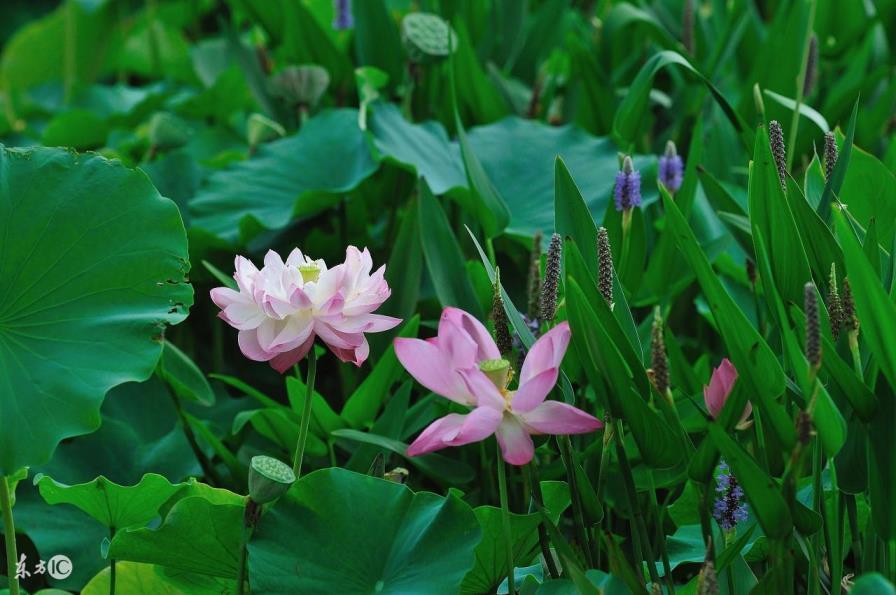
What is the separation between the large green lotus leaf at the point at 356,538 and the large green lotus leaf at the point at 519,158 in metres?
0.48

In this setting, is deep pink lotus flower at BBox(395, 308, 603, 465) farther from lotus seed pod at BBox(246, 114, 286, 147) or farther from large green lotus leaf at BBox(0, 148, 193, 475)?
lotus seed pod at BBox(246, 114, 286, 147)

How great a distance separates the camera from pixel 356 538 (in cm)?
64

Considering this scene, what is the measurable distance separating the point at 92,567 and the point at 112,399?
241 millimetres

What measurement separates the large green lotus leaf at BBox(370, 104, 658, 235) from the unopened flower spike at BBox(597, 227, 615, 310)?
483 mm

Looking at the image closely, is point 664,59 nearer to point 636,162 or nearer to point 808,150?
point 636,162

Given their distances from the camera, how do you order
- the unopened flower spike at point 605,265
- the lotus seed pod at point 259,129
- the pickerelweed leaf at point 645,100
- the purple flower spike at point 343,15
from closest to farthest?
the unopened flower spike at point 605,265
the pickerelweed leaf at point 645,100
the lotus seed pod at point 259,129
the purple flower spike at point 343,15

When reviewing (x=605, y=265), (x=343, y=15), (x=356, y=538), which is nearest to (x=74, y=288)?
(x=356, y=538)

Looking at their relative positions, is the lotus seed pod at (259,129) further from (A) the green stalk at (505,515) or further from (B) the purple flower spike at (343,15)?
(A) the green stalk at (505,515)

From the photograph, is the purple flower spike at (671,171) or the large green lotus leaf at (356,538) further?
the purple flower spike at (671,171)

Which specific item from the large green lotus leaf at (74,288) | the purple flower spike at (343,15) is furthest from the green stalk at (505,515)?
the purple flower spike at (343,15)

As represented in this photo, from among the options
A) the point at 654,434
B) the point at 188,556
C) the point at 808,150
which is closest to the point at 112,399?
the point at 188,556

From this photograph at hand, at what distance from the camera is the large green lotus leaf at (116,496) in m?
0.68

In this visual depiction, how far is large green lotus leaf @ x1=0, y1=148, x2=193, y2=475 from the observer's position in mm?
650

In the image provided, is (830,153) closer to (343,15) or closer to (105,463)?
(105,463)
